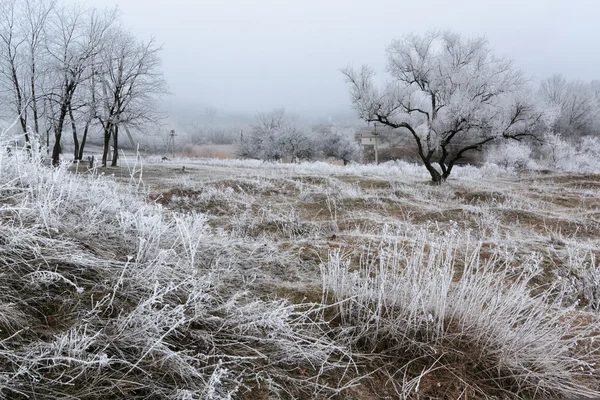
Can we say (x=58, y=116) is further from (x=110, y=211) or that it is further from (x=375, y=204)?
(x=110, y=211)

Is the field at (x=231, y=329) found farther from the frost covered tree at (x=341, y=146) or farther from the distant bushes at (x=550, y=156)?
the frost covered tree at (x=341, y=146)

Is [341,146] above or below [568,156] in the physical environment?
above

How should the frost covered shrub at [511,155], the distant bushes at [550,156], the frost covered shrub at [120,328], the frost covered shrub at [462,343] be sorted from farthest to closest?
the frost covered shrub at [511,155] < the distant bushes at [550,156] < the frost covered shrub at [462,343] < the frost covered shrub at [120,328]

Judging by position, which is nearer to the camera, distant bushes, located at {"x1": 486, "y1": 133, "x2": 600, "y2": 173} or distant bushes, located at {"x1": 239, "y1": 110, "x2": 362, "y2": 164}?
distant bushes, located at {"x1": 486, "y1": 133, "x2": 600, "y2": 173}

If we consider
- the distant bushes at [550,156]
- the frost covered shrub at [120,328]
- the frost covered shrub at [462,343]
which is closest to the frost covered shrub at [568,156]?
the distant bushes at [550,156]

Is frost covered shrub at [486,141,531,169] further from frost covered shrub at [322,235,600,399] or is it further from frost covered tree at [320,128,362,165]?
frost covered shrub at [322,235,600,399]

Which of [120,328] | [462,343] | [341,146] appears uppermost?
[341,146]

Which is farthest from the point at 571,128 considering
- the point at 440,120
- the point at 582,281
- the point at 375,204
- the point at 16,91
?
the point at 16,91

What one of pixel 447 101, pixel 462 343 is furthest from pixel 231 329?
pixel 447 101

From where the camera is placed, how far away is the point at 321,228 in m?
6.45

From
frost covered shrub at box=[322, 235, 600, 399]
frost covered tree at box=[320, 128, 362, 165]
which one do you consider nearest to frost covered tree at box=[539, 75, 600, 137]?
frost covered tree at box=[320, 128, 362, 165]

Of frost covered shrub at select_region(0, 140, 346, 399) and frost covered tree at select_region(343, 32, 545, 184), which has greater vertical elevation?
frost covered tree at select_region(343, 32, 545, 184)

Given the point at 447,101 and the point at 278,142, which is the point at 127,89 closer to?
the point at 447,101

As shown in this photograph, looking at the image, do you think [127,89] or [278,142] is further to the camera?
[278,142]
